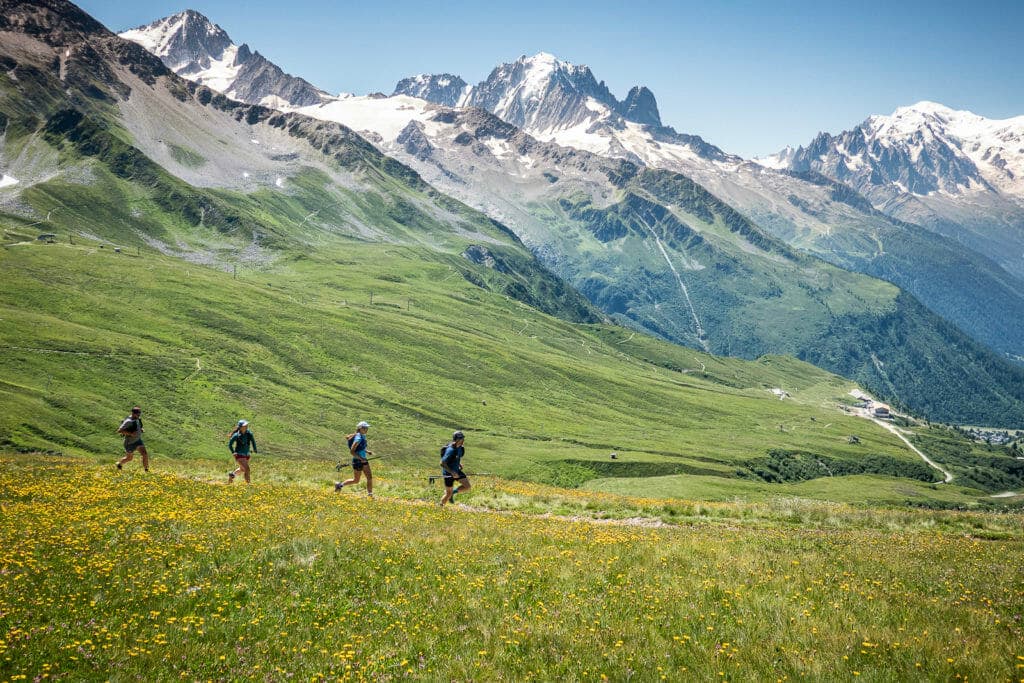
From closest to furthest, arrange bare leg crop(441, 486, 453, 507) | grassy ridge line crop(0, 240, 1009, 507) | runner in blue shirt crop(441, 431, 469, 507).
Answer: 1. bare leg crop(441, 486, 453, 507)
2. runner in blue shirt crop(441, 431, 469, 507)
3. grassy ridge line crop(0, 240, 1009, 507)

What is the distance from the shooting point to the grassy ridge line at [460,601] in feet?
42.9

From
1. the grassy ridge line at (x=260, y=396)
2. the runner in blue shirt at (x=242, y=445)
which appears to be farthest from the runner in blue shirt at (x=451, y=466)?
the grassy ridge line at (x=260, y=396)

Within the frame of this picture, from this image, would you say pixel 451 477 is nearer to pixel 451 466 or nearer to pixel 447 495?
pixel 451 466

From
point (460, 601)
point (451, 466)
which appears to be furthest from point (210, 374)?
point (460, 601)

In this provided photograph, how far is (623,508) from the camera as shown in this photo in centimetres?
3475

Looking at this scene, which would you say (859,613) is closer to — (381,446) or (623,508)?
(623,508)

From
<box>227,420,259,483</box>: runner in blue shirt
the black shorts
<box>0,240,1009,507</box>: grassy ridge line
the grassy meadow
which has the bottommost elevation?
<box>0,240,1009,507</box>: grassy ridge line

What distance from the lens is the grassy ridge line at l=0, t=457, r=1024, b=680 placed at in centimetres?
1307

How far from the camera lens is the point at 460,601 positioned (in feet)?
53.0

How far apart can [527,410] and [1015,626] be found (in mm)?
172036

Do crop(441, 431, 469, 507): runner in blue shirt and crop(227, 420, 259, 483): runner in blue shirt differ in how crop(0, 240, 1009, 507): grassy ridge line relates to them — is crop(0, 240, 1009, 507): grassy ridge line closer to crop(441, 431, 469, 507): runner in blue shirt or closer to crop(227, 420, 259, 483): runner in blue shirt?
crop(227, 420, 259, 483): runner in blue shirt

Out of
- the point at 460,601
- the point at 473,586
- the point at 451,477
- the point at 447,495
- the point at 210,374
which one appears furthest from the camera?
the point at 210,374

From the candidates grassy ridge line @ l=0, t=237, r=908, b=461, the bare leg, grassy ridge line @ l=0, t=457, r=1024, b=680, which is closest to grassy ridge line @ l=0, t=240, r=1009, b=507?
grassy ridge line @ l=0, t=237, r=908, b=461

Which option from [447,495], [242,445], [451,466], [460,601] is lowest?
[242,445]
